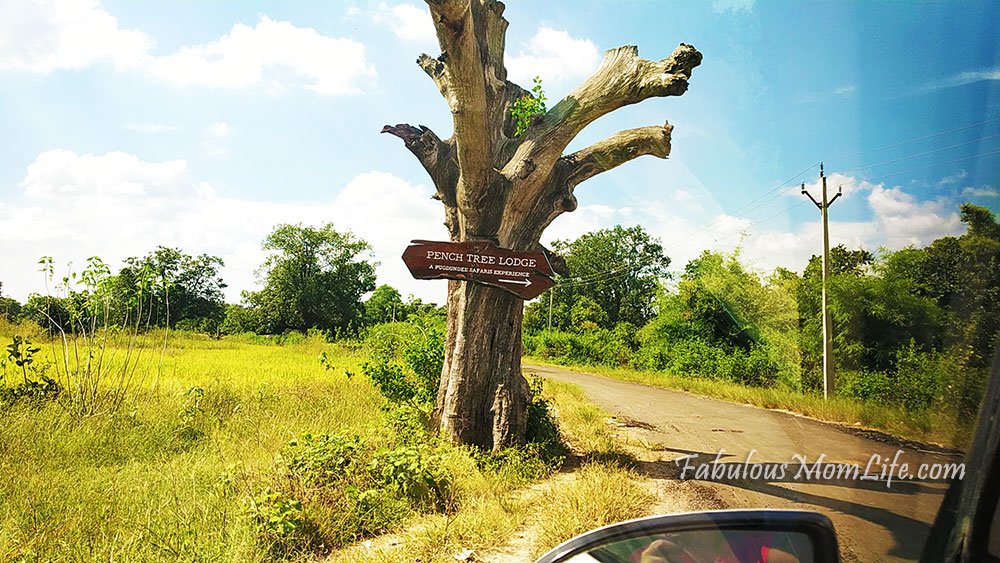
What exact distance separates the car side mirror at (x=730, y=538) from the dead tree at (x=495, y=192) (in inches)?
143

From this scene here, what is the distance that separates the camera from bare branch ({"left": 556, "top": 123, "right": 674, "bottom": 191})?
3.45m

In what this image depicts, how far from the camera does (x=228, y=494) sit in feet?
12.0

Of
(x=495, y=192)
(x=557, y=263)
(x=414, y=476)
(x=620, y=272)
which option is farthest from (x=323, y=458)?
(x=620, y=272)

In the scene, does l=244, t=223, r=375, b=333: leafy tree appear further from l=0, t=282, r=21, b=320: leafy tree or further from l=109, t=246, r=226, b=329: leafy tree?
l=0, t=282, r=21, b=320: leafy tree

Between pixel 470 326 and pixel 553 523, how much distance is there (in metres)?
2.60

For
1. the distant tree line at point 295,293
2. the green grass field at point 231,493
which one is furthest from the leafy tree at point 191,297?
the green grass field at point 231,493

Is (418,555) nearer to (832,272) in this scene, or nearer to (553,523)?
(553,523)

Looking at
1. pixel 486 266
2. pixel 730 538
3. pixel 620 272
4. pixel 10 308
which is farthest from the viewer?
pixel 10 308

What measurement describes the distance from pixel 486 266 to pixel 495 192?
640mm

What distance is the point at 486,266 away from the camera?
445 centimetres

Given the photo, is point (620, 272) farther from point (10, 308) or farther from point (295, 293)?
point (295, 293)

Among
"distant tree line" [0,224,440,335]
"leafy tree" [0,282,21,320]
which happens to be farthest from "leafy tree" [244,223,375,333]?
"leafy tree" [0,282,21,320]

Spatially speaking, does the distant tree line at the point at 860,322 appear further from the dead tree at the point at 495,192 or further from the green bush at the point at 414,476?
the dead tree at the point at 495,192

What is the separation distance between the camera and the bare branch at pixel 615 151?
345 centimetres
